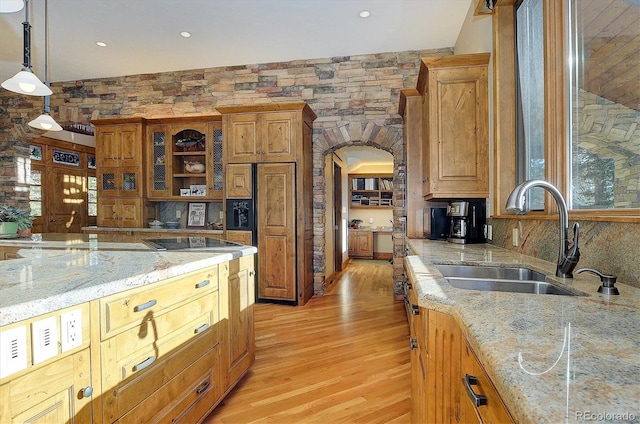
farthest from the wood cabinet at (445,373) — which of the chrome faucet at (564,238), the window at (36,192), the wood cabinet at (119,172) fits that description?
the window at (36,192)

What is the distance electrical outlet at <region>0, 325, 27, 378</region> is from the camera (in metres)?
0.88

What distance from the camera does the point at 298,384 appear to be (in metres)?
2.27

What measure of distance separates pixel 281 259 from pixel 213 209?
161cm

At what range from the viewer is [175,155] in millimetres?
4863

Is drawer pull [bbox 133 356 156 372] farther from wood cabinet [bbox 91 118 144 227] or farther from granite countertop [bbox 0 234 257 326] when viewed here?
wood cabinet [bbox 91 118 144 227]

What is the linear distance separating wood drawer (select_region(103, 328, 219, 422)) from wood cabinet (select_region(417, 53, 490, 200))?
2119 millimetres

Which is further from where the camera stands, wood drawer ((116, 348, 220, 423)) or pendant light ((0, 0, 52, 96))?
pendant light ((0, 0, 52, 96))

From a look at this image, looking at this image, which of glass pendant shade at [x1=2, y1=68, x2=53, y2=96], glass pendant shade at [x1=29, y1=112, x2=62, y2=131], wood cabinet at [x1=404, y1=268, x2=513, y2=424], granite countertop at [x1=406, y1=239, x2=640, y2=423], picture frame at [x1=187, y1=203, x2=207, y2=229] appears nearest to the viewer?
granite countertop at [x1=406, y1=239, x2=640, y2=423]

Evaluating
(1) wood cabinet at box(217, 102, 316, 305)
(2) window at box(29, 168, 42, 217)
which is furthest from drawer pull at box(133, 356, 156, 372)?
(2) window at box(29, 168, 42, 217)

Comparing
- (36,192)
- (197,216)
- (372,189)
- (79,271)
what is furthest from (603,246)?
(36,192)

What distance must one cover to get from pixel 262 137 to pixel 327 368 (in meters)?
2.80

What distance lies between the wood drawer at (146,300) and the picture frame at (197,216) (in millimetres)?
3385

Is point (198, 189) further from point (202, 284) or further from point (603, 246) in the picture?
point (603, 246)

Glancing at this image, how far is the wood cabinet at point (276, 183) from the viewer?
13.4ft
